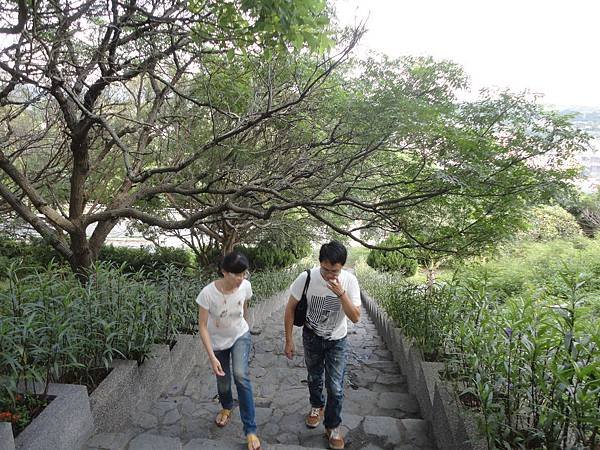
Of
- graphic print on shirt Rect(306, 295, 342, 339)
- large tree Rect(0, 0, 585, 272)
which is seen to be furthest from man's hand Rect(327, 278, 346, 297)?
large tree Rect(0, 0, 585, 272)

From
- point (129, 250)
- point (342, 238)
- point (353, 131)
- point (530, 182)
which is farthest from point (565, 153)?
point (129, 250)

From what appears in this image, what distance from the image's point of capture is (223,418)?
2969 mm

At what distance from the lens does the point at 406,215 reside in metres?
4.66

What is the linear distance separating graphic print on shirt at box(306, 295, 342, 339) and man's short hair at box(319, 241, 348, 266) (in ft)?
0.97

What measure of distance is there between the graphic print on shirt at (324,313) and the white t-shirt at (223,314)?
496 millimetres

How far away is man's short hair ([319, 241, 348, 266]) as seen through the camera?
2.50 meters

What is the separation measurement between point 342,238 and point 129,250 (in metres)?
7.08

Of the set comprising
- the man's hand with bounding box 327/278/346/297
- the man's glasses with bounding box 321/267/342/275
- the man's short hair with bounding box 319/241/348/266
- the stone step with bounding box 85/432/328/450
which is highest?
the man's short hair with bounding box 319/241/348/266

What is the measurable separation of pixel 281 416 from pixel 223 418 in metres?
0.48

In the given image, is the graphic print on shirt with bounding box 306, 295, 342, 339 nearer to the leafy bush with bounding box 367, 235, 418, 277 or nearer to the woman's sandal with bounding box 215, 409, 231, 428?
the woman's sandal with bounding box 215, 409, 231, 428

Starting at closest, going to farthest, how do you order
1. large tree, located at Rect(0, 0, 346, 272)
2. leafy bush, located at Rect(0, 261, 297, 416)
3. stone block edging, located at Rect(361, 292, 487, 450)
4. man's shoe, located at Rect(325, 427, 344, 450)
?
stone block edging, located at Rect(361, 292, 487, 450), leafy bush, located at Rect(0, 261, 297, 416), man's shoe, located at Rect(325, 427, 344, 450), large tree, located at Rect(0, 0, 346, 272)

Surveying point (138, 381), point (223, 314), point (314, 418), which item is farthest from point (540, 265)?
point (138, 381)

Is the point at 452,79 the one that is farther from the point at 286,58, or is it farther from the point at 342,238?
the point at 342,238

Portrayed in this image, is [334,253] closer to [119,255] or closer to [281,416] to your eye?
[281,416]
